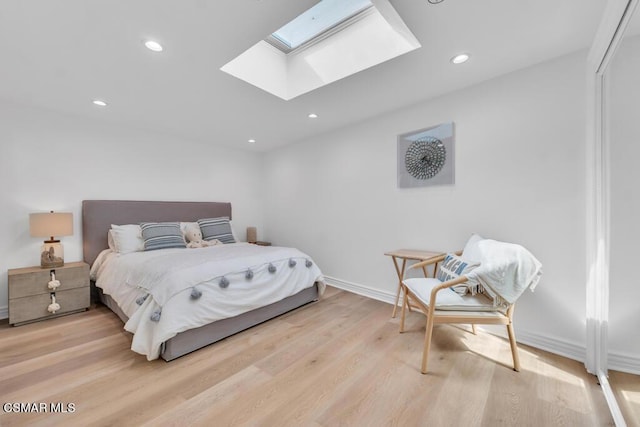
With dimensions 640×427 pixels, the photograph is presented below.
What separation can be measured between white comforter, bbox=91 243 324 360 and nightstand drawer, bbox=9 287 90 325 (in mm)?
209

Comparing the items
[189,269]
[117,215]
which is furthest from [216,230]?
[189,269]

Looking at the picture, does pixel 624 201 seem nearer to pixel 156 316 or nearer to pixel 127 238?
pixel 156 316

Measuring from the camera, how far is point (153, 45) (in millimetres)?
1807

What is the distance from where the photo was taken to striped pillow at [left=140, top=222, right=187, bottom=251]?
3139 mm

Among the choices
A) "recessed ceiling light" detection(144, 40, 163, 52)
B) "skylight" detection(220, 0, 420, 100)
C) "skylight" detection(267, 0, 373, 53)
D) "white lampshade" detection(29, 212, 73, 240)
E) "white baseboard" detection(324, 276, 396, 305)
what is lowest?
"white baseboard" detection(324, 276, 396, 305)

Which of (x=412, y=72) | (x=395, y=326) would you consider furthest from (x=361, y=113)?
(x=395, y=326)

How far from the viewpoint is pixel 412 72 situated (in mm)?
2219

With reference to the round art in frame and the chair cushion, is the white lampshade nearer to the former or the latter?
the chair cushion

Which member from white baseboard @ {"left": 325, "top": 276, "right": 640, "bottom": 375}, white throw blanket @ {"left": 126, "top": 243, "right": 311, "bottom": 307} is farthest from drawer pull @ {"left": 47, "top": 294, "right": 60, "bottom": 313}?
white baseboard @ {"left": 325, "top": 276, "right": 640, "bottom": 375}

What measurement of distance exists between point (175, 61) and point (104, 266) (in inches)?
95.7

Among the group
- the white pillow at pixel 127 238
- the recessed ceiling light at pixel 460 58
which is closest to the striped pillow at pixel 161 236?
the white pillow at pixel 127 238

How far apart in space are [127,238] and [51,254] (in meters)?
0.69

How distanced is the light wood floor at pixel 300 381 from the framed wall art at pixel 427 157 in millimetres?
1545

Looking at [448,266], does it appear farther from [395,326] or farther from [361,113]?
[361,113]
